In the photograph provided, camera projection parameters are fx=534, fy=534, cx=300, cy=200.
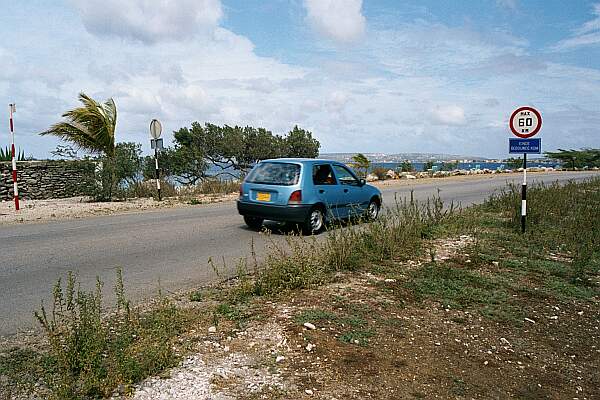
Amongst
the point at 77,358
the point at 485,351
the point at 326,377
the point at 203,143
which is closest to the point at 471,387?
the point at 485,351

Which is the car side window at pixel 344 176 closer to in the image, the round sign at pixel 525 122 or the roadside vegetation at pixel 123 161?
the round sign at pixel 525 122

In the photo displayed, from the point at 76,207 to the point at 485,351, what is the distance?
49.4 ft

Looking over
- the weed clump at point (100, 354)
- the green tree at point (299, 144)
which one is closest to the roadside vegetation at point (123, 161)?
the green tree at point (299, 144)

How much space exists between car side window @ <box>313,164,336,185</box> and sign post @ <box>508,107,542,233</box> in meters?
3.79

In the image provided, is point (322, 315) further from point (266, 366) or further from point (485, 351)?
point (485, 351)

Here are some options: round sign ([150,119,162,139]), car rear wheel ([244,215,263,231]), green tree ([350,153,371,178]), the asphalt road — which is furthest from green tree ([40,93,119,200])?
green tree ([350,153,371,178])

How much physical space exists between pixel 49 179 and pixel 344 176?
13187 mm

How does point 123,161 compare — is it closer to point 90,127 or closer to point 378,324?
point 90,127

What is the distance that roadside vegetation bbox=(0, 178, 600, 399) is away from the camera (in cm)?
407

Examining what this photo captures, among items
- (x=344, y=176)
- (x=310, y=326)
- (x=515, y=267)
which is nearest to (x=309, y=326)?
(x=310, y=326)

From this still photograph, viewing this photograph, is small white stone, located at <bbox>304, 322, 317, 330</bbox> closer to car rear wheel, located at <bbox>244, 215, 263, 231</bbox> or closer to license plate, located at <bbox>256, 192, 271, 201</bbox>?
license plate, located at <bbox>256, 192, 271, 201</bbox>

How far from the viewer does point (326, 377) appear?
13.6ft

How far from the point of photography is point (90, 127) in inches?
830

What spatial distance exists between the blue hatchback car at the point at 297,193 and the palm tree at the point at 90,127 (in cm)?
1168
